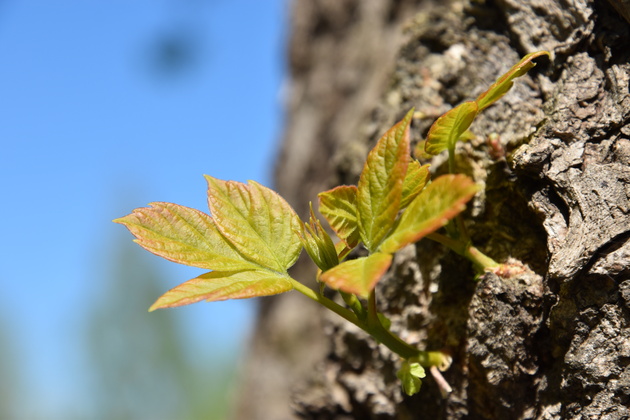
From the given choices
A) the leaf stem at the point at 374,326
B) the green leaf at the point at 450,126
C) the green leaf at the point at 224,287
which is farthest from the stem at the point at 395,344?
the green leaf at the point at 450,126

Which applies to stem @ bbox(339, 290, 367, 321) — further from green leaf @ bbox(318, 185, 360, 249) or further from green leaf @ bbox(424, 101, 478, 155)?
green leaf @ bbox(424, 101, 478, 155)

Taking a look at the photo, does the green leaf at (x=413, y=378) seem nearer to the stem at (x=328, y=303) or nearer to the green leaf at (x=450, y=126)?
the stem at (x=328, y=303)

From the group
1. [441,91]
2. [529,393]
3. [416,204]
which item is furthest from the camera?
[441,91]

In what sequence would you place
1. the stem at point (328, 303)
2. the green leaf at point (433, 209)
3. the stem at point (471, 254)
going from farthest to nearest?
the stem at point (471, 254) < the stem at point (328, 303) < the green leaf at point (433, 209)

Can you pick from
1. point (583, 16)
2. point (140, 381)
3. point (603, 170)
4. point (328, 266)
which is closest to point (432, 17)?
point (583, 16)

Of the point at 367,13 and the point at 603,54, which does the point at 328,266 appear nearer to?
the point at 603,54

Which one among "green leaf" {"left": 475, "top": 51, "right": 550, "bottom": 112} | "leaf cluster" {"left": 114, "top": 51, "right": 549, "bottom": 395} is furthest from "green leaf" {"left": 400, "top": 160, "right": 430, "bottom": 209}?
"green leaf" {"left": 475, "top": 51, "right": 550, "bottom": 112}

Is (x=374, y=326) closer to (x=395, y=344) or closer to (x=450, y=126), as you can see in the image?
(x=395, y=344)
